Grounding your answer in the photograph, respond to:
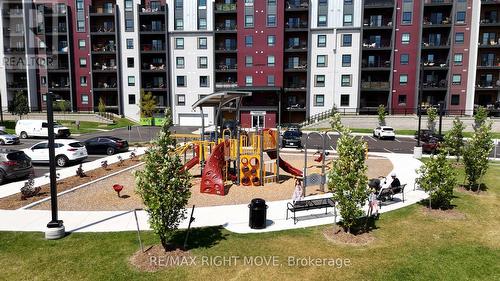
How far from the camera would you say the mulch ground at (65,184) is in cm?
1377

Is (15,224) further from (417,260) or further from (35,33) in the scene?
(35,33)

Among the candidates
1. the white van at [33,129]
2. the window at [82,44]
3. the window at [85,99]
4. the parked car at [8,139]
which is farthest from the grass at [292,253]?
the window at [82,44]

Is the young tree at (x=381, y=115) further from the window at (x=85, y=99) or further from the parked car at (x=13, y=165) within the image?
the window at (x=85, y=99)

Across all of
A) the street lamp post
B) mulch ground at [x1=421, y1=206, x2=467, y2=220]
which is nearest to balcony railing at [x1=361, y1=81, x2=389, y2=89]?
mulch ground at [x1=421, y1=206, x2=467, y2=220]

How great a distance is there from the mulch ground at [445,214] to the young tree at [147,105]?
154 ft

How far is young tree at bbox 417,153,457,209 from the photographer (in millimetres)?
12766

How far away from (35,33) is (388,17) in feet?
195

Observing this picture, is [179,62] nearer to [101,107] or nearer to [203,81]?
[203,81]

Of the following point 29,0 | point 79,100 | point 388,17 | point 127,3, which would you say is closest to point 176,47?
point 127,3

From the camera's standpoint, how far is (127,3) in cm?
5569

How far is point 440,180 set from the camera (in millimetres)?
12930

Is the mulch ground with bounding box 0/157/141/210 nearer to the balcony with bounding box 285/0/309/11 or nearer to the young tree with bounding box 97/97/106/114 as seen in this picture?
the young tree with bounding box 97/97/106/114

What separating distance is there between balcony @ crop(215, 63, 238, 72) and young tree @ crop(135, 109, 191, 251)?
45.9 metres

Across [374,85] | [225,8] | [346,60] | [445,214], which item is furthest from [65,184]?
[374,85]
